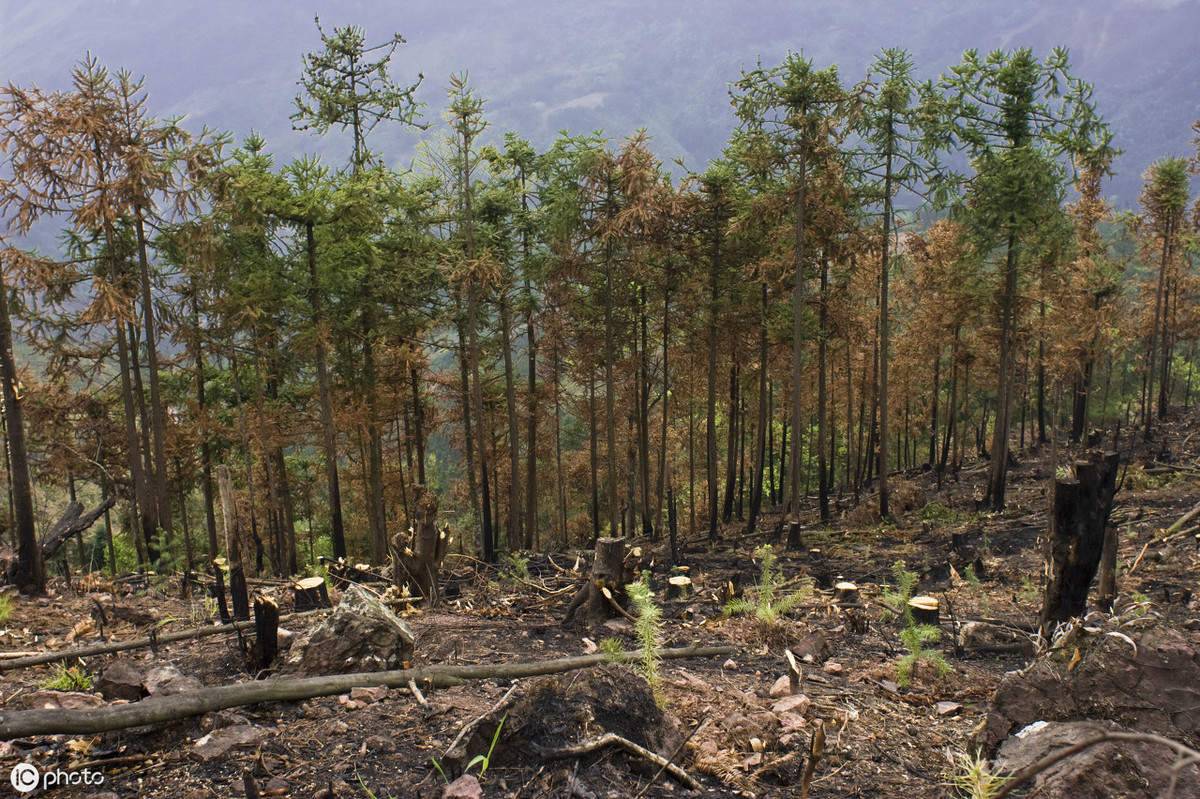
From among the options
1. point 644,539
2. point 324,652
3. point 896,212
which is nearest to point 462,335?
point 644,539

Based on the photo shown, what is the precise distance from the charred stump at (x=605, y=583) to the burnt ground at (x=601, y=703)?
288 millimetres

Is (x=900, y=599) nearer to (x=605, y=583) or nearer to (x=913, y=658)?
(x=913, y=658)

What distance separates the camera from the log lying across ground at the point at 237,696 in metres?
3.85

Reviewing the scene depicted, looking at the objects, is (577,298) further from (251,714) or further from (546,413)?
(251,714)


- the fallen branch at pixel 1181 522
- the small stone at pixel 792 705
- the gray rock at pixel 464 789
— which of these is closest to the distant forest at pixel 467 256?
the fallen branch at pixel 1181 522

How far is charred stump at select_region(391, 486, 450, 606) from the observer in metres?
8.96

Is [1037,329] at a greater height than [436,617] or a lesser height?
greater

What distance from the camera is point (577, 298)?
19234 millimetres

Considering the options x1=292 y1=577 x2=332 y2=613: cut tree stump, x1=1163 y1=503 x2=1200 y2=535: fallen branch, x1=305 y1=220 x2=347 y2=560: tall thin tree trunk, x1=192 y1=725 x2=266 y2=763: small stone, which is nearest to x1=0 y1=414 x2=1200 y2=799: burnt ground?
x1=192 y1=725 x2=266 y2=763: small stone

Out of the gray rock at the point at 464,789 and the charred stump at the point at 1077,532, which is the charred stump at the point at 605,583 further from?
the gray rock at the point at 464,789

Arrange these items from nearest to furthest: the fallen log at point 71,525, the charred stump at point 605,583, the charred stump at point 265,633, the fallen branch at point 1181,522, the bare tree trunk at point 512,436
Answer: the charred stump at point 265,633
the charred stump at point 605,583
the fallen branch at point 1181,522
the fallen log at point 71,525
the bare tree trunk at point 512,436

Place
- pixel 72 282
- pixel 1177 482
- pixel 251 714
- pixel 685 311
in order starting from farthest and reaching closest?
1. pixel 685 311
2. pixel 1177 482
3. pixel 72 282
4. pixel 251 714

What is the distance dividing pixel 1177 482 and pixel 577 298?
14754 mm

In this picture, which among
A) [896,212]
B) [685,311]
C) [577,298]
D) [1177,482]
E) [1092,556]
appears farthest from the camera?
[685,311]
